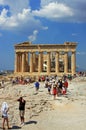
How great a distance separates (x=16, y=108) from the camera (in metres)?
26.7

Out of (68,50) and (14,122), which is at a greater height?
(68,50)

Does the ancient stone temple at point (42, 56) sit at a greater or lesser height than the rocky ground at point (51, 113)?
greater

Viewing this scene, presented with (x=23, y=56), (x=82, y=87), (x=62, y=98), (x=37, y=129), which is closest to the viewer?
(x=37, y=129)

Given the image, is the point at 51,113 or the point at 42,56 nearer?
the point at 51,113

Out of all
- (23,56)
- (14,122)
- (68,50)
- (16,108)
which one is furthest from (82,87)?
(23,56)

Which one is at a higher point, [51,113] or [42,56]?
[42,56]

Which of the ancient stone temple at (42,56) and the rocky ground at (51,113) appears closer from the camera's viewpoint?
the rocky ground at (51,113)

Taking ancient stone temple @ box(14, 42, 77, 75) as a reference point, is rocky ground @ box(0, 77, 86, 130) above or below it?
below

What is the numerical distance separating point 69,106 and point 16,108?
4.71 m

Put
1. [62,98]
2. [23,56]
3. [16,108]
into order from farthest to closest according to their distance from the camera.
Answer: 1. [23,56]
2. [62,98]
3. [16,108]

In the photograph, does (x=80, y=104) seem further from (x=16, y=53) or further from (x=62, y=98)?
(x=16, y=53)

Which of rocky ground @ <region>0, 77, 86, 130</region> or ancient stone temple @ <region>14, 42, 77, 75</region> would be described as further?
ancient stone temple @ <region>14, 42, 77, 75</region>

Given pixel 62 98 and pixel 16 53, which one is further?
pixel 16 53

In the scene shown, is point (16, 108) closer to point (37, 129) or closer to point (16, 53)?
point (37, 129)
